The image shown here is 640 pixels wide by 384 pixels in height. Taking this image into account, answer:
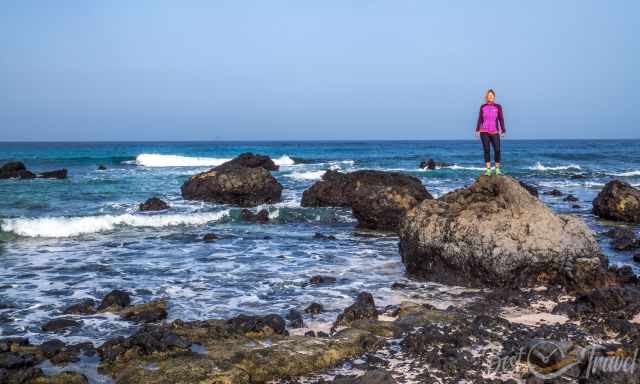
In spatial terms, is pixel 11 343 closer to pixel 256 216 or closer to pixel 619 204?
pixel 256 216

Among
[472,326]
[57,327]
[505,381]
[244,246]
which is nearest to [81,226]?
[244,246]

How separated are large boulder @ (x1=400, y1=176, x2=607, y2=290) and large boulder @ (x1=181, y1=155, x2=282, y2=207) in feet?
40.0

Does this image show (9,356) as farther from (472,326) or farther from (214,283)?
(472,326)

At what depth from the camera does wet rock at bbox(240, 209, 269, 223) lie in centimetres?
1836

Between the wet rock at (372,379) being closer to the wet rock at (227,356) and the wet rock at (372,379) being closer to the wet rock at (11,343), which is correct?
the wet rock at (227,356)

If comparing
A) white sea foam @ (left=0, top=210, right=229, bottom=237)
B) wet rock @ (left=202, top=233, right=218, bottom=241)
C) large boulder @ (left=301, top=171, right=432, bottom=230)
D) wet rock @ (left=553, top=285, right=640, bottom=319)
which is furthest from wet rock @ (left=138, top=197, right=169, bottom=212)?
wet rock @ (left=553, top=285, right=640, bottom=319)

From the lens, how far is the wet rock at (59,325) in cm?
755

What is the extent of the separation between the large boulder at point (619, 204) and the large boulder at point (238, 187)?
38.5 ft

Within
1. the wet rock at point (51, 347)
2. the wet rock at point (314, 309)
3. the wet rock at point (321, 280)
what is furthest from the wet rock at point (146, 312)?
the wet rock at point (321, 280)

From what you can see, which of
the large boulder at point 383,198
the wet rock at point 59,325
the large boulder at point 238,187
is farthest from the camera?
the large boulder at point 238,187

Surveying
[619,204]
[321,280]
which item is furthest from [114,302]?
[619,204]

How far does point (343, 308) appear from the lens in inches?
339

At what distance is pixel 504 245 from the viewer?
9.68 meters

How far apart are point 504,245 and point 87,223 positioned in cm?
1231
